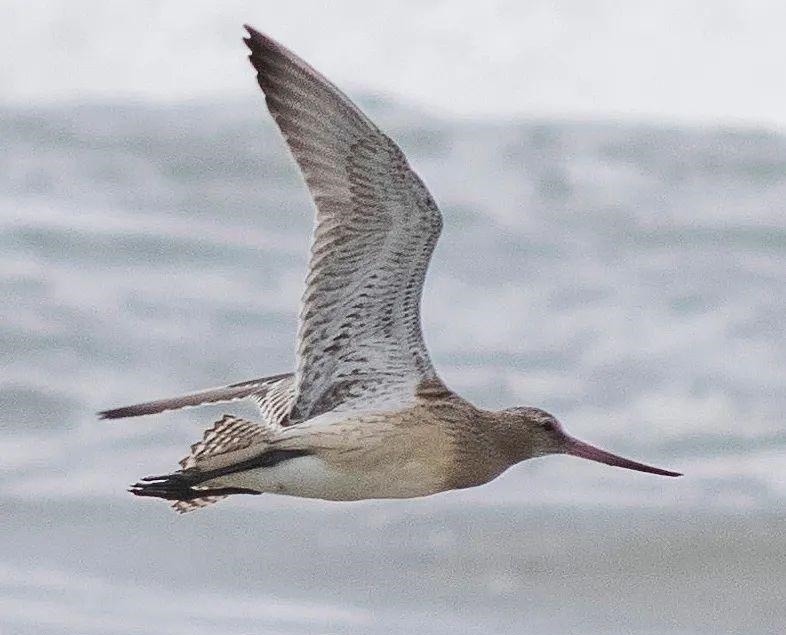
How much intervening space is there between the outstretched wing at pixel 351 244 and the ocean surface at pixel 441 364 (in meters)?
3.94

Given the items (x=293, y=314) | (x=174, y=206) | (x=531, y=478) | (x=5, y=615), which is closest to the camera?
(x=5, y=615)

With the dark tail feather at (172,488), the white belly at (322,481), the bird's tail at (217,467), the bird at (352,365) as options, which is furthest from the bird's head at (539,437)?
the dark tail feather at (172,488)

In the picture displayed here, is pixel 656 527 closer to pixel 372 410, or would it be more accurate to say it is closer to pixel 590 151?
pixel 372 410

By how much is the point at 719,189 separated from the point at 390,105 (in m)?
2.96

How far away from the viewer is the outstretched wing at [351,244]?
536 cm

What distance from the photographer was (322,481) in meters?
5.48

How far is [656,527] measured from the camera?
1131 centimetres

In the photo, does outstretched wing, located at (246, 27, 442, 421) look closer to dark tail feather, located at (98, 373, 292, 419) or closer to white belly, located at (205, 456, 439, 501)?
white belly, located at (205, 456, 439, 501)

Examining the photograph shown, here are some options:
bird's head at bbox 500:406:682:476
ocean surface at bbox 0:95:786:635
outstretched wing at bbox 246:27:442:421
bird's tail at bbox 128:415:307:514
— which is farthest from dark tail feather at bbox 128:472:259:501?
ocean surface at bbox 0:95:786:635

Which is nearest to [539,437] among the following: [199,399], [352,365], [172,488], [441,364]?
[352,365]

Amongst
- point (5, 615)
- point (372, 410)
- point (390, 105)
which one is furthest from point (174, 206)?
point (372, 410)

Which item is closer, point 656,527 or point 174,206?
point 656,527

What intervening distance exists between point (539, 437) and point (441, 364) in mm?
7430

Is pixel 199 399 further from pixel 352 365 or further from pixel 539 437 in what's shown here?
pixel 539 437
